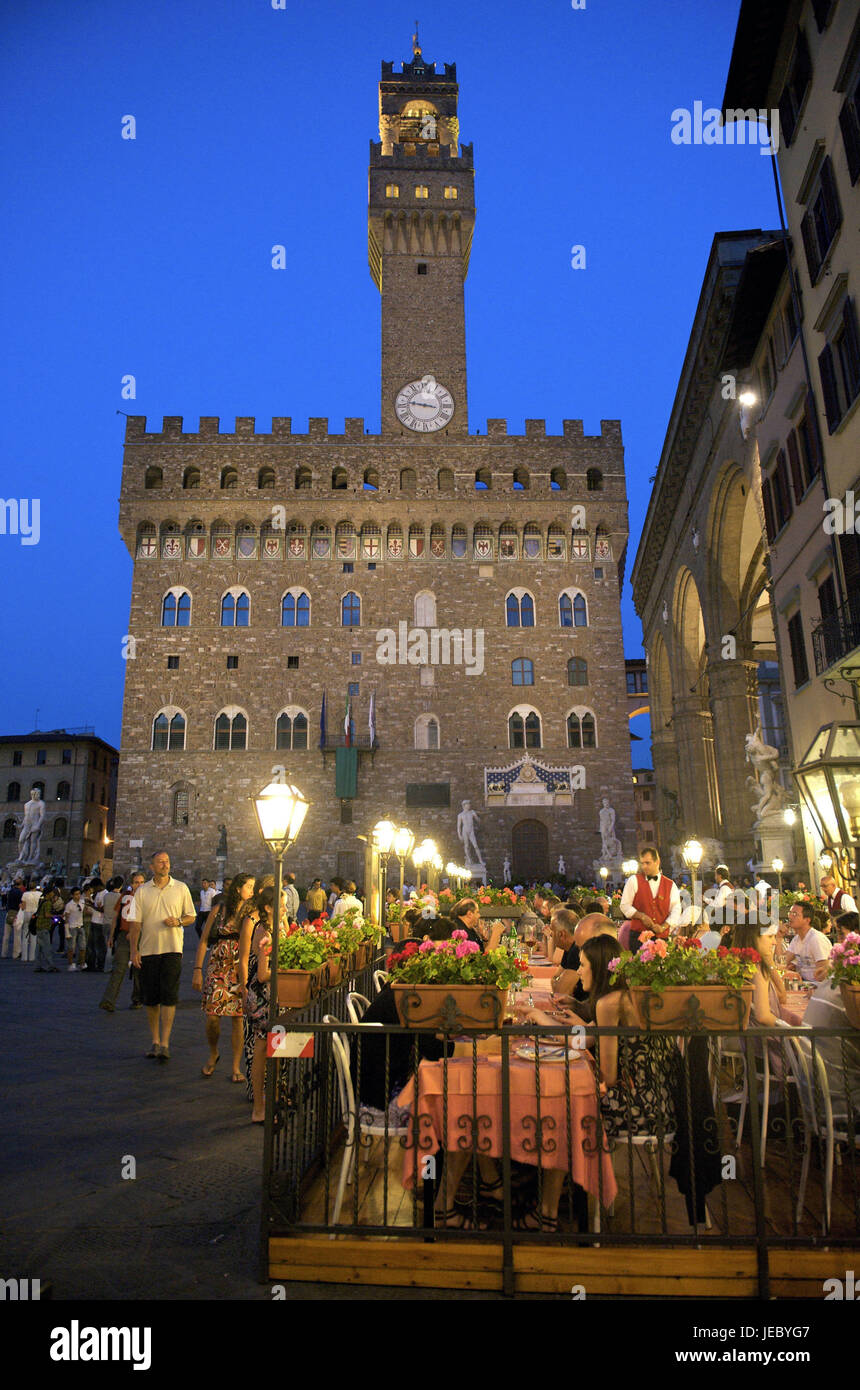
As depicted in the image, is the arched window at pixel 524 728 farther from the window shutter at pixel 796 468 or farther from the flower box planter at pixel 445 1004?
the flower box planter at pixel 445 1004

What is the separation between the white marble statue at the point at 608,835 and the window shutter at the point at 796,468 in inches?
705

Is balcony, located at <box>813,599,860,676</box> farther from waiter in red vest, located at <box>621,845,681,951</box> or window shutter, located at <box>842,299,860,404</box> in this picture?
waiter in red vest, located at <box>621,845,681,951</box>

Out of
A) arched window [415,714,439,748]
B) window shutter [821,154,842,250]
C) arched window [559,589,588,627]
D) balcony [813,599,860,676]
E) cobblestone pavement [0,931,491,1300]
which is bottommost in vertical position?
cobblestone pavement [0,931,491,1300]

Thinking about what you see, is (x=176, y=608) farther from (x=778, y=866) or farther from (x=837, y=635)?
(x=837, y=635)

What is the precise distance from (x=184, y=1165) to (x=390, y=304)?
122ft

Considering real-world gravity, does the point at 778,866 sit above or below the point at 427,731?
below

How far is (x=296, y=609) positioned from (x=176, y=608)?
4.75 meters

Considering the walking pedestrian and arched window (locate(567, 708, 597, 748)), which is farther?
arched window (locate(567, 708, 597, 748))

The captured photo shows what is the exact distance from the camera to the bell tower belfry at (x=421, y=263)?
115 ft

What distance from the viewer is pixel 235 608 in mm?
32969

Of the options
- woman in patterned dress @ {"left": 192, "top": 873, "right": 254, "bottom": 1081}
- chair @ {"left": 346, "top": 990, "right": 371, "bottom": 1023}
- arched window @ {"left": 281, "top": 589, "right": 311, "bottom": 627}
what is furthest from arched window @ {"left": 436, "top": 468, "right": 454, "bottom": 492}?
chair @ {"left": 346, "top": 990, "right": 371, "bottom": 1023}

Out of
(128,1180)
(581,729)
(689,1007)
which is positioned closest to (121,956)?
(128,1180)

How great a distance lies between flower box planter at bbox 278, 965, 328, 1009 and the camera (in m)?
5.42

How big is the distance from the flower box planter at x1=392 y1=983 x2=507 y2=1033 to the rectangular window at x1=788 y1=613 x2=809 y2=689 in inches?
508
